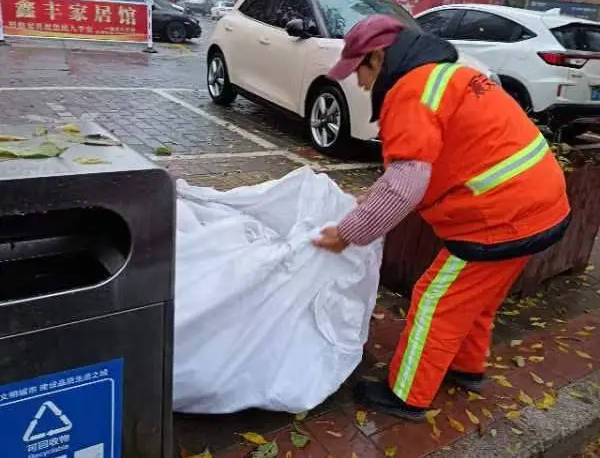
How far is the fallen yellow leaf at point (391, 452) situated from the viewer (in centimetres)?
227

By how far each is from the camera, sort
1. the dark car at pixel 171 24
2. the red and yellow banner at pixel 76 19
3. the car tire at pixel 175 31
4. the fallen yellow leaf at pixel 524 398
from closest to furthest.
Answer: the fallen yellow leaf at pixel 524 398
the red and yellow banner at pixel 76 19
the dark car at pixel 171 24
the car tire at pixel 175 31

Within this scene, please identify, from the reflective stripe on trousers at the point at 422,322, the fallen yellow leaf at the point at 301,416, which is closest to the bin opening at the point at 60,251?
the fallen yellow leaf at the point at 301,416

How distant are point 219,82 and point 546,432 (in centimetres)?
645

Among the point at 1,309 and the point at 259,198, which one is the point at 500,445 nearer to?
the point at 259,198

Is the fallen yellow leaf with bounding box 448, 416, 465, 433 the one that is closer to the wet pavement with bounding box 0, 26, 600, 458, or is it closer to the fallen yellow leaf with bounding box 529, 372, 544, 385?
the wet pavement with bounding box 0, 26, 600, 458

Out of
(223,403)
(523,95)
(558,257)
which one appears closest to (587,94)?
(523,95)

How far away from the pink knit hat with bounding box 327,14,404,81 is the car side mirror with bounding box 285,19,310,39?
426 cm

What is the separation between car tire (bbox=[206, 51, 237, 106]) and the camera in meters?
7.86

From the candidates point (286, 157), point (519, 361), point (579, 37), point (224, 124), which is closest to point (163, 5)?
point (224, 124)

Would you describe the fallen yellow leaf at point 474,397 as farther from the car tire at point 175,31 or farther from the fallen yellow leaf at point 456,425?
the car tire at point 175,31

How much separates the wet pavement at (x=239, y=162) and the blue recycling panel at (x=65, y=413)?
695 millimetres

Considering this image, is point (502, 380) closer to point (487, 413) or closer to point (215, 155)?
point (487, 413)

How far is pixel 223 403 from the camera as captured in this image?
7.36 ft

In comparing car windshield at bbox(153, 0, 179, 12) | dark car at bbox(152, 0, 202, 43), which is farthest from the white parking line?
car windshield at bbox(153, 0, 179, 12)
